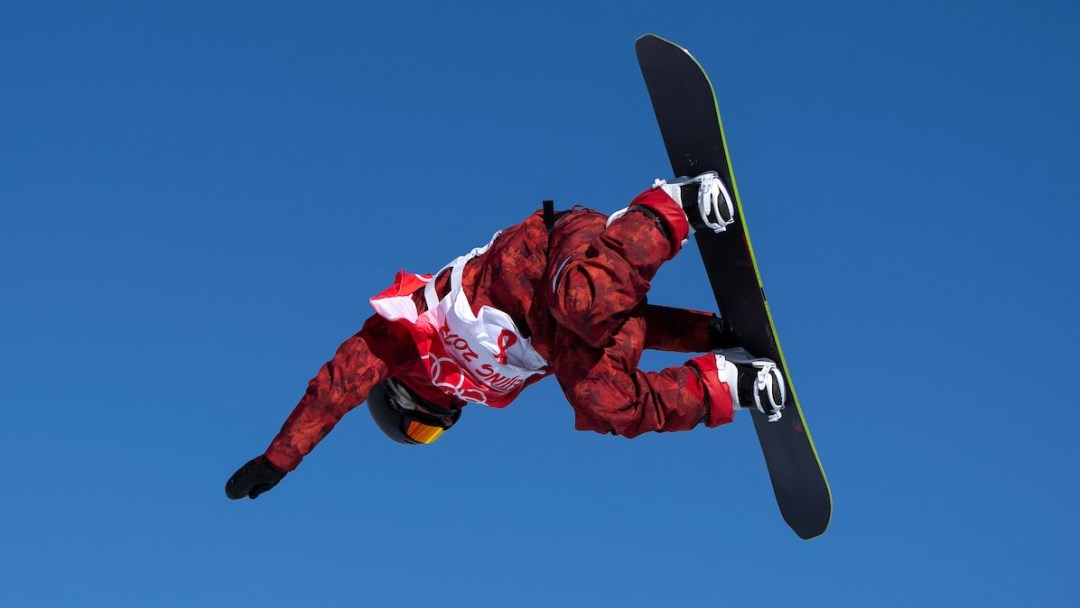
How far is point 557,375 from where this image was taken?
664cm

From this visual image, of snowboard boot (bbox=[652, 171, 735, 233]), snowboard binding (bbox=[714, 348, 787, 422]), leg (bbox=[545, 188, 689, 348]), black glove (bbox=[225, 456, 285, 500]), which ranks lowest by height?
black glove (bbox=[225, 456, 285, 500])

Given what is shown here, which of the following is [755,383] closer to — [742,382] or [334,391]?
[742,382]

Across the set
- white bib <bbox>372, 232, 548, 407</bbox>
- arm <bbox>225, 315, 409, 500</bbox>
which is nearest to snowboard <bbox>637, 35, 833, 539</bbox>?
white bib <bbox>372, 232, 548, 407</bbox>

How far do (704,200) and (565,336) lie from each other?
0.93m

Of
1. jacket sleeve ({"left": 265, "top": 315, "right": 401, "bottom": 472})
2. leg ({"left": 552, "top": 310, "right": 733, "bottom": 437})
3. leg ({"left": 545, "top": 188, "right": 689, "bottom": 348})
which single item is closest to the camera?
leg ({"left": 545, "top": 188, "right": 689, "bottom": 348})

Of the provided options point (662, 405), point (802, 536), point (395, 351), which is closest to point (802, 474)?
point (802, 536)

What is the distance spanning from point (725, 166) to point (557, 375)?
1.31 meters

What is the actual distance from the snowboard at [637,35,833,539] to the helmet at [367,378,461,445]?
69.1 inches

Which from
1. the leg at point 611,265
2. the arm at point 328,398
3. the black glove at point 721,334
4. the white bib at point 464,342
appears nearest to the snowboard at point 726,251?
the black glove at point 721,334

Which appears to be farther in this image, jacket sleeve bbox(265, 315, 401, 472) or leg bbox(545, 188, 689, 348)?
jacket sleeve bbox(265, 315, 401, 472)

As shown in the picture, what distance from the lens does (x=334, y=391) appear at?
702cm

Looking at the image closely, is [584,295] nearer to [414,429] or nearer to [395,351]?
[395,351]

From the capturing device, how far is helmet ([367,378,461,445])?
7.76 metres

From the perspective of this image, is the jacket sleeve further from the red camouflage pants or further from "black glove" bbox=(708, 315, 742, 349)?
"black glove" bbox=(708, 315, 742, 349)
